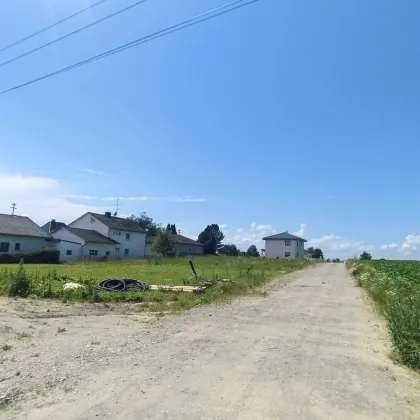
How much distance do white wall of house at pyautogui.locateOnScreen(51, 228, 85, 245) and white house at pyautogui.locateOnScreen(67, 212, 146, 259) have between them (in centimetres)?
Answer: 555

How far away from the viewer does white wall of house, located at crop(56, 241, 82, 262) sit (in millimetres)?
55531

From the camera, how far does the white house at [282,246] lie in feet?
312

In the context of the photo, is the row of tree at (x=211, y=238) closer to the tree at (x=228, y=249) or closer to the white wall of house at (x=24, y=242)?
the tree at (x=228, y=249)

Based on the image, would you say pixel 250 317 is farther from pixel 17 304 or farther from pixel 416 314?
pixel 17 304

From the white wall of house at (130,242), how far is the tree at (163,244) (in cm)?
211

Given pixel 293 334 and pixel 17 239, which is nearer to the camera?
pixel 293 334

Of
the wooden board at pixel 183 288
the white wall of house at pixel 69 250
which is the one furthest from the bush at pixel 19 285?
the white wall of house at pixel 69 250

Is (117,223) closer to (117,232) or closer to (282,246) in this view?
(117,232)

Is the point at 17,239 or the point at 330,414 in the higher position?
the point at 17,239

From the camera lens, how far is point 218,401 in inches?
206

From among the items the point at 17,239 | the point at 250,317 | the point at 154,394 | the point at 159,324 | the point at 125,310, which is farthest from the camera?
the point at 17,239

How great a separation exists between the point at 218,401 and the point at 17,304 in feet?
34.9

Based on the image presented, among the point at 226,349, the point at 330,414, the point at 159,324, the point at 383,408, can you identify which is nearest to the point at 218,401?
the point at 330,414

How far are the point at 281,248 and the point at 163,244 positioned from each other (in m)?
34.5
